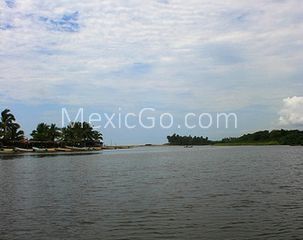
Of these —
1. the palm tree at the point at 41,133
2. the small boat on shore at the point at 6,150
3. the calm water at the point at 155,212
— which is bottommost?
the calm water at the point at 155,212

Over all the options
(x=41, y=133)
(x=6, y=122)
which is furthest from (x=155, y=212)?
(x=41, y=133)

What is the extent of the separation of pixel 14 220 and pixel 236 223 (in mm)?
11799

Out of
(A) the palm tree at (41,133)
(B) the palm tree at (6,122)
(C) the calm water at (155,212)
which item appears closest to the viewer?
(C) the calm water at (155,212)

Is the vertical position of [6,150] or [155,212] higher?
[6,150]

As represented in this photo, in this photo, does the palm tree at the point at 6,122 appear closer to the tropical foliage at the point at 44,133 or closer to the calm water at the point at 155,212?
the tropical foliage at the point at 44,133

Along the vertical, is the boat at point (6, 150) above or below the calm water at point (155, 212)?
above

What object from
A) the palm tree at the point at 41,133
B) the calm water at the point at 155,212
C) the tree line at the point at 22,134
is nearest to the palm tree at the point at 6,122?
the tree line at the point at 22,134

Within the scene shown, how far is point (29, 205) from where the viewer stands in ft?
90.9

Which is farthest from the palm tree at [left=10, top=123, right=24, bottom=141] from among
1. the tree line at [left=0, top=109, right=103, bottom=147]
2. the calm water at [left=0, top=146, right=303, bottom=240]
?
the calm water at [left=0, top=146, right=303, bottom=240]

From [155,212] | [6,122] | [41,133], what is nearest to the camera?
[155,212]

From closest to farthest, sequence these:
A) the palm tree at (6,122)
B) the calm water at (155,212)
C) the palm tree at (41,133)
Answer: the calm water at (155,212) < the palm tree at (6,122) < the palm tree at (41,133)

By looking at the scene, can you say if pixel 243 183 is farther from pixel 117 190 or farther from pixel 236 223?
pixel 236 223

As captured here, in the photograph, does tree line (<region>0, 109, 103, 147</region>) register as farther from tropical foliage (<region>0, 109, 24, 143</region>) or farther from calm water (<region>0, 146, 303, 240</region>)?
calm water (<region>0, 146, 303, 240</region>)

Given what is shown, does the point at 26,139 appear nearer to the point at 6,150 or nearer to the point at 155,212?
the point at 6,150
